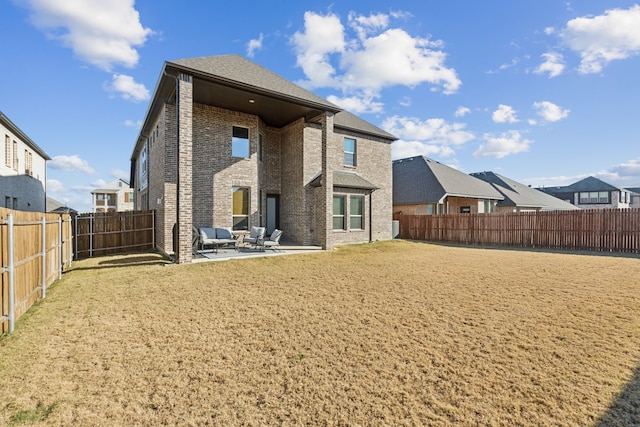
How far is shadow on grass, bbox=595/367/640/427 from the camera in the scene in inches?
96.1

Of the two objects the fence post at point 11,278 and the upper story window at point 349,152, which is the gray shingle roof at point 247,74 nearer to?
the upper story window at point 349,152

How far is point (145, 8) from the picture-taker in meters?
9.33

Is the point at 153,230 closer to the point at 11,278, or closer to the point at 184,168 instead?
the point at 184,168

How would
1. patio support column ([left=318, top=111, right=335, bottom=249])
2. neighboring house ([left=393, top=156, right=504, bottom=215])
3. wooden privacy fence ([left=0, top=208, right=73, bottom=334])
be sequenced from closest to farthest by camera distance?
wooden privacy fence ([left=0, top=208, right=73, bottom=334]), patio support column ([left=318, top=111, right=335, bottom=249]), neighboring house ([left=393, top=156, right=504, bottom=215])

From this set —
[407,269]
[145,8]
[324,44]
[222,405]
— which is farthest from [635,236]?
[145,8]

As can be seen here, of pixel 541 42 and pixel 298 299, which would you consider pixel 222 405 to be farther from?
pixel 541 42

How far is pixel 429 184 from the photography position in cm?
2277

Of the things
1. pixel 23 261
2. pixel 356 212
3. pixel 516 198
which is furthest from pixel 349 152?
pixel 516 198

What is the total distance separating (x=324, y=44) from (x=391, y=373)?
13.0m

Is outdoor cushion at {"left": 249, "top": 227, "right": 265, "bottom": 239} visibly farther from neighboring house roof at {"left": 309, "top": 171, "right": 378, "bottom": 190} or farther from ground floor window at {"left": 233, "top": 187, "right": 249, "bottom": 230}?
neighboring house roof at {"left": 309, "top": 171, "right": 378, "bottom": 190}

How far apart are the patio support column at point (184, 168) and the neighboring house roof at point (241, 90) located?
2.04ft

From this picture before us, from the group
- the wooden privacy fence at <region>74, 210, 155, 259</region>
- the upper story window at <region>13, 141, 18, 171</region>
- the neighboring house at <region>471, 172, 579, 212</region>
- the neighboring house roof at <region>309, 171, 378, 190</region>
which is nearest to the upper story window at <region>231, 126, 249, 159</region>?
the neighboring house roof at <region>309, 171, 378, 190</region>

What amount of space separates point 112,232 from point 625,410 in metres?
15.6

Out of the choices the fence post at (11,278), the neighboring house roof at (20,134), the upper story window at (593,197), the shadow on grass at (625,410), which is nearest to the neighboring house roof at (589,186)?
the upper story window at (593,197)
